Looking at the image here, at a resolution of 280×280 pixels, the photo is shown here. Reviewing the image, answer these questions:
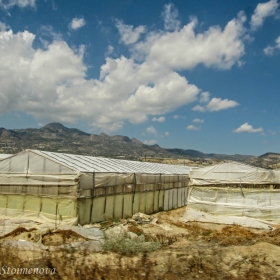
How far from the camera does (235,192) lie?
877 inches

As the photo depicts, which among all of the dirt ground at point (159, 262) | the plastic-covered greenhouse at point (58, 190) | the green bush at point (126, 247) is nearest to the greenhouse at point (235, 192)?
the plastic-covered greenhouse at point (58, 190)

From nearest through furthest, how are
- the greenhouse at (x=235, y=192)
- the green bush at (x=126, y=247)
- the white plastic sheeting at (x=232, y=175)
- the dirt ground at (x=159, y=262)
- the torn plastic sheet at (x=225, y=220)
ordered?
the dirt ground at (x=159, y=262) < the green bush at (x=126, y=247) < the torn plastic sheet at (x=225, y=220) < the greenhouse at (x=235, y=192) < the white plastic sheeting at (x=232, y=175)

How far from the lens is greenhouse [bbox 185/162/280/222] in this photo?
21.5 meters

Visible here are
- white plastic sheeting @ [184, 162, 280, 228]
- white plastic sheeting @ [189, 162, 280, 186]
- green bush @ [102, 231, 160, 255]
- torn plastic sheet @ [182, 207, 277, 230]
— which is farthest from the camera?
white plastic sheeting @ [189, 162, 280, 186]

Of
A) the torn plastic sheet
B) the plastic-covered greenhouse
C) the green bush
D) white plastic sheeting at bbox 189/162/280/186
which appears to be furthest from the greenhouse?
the green bush

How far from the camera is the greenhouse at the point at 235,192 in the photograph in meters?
21.5

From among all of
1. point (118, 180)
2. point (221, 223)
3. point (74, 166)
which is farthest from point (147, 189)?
point (74, 166)

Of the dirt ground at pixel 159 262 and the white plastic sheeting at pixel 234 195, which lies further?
the white plastic sheeting at pixel 234 195

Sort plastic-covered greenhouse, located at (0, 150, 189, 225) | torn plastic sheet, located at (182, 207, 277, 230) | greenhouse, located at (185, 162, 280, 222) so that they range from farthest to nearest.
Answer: greenhouse, located at (185, 162, 280, 222) → torn plastic sheet, located at (182, 207, 277, 230) → plastic-covered greenhouse, located at (0, 150, 189, 225)

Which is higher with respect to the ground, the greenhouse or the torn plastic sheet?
the greenhouse

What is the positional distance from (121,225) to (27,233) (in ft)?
20.3

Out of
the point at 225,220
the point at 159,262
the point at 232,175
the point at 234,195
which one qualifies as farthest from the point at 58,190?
the point at 232,175

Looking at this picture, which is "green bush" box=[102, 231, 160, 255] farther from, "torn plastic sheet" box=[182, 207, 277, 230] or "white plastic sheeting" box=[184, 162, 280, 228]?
"white plastic sheeting" box=[184, 162, 280, 228]

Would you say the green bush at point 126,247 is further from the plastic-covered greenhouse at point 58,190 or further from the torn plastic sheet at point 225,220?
the torn plastic sheet at point 225,220
